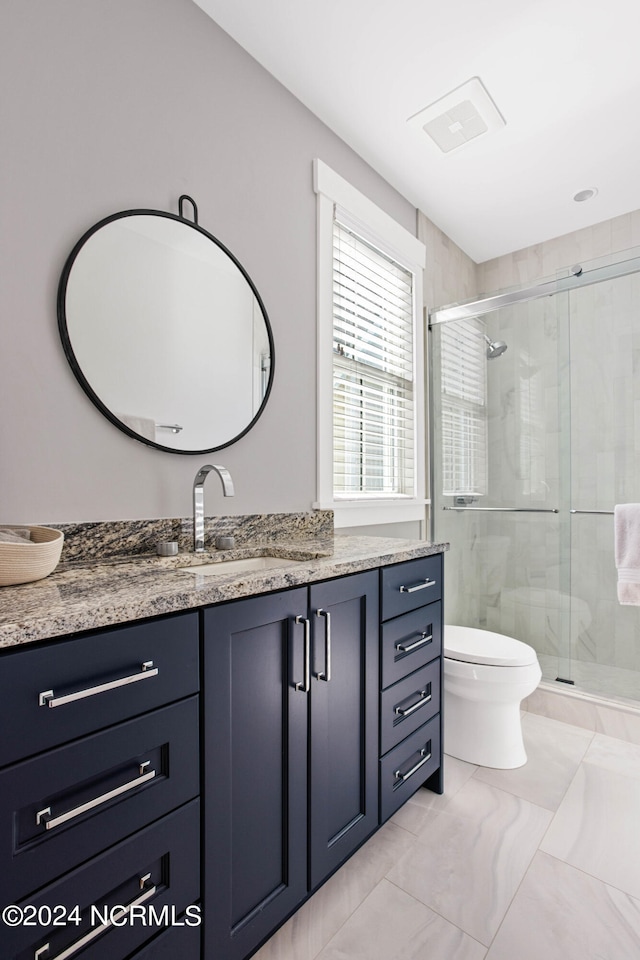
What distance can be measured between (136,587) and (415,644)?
96 cm

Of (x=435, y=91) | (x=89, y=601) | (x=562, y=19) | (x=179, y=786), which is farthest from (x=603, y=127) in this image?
(x=179, y=786)

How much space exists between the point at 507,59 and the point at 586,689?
2.60 m

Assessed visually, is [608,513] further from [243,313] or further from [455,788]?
[243,313]

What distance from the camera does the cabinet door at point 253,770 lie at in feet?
3.09

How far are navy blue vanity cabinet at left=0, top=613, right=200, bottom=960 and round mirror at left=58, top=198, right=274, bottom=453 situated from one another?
75 centimetres

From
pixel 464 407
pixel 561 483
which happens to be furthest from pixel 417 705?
pixel 464 407

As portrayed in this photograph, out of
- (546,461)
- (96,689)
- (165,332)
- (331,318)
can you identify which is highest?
(331,318)

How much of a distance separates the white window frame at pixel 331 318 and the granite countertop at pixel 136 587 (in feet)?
1.81

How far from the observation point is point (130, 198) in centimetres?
138

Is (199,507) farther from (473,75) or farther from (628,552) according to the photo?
(473,75)

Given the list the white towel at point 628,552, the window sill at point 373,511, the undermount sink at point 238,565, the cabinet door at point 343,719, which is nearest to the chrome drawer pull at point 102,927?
the cabinet door at point 343,719

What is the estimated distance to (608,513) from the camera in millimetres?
2320

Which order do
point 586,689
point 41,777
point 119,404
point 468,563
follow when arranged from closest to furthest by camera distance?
point 41,777
point 119,404
point 586,689
point 468,563

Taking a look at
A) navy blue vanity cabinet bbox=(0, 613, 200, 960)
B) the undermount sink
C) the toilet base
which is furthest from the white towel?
navy blue vanity cabinet bbox=(0, 613, 200, 960)
